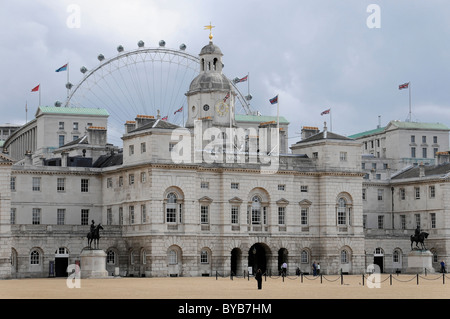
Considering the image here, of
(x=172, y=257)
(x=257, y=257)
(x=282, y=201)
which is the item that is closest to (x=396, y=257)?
(x=282, y=201)

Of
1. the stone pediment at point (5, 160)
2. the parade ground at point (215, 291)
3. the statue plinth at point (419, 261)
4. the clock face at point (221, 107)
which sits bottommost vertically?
the parade ground at point (215, 291)

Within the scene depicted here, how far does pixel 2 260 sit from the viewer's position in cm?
9656

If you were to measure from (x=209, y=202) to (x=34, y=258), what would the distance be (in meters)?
18.0

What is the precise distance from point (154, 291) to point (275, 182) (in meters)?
40.2

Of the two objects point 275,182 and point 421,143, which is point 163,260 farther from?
point 421,143

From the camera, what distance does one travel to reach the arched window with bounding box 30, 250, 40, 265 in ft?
334

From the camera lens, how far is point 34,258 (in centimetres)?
10188

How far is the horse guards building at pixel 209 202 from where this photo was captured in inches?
4060

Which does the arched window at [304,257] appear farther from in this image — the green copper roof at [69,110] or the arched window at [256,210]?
the green copper roof at [69,110]

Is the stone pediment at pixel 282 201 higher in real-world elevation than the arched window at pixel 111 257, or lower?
higher

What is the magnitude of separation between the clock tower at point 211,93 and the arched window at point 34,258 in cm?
2483

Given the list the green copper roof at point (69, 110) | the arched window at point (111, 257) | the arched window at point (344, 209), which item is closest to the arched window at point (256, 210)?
the arched window at point (344, 209)

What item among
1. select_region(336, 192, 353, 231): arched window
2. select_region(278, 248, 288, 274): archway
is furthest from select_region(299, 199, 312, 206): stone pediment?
select_region(278, 248, 288, 274): archway
